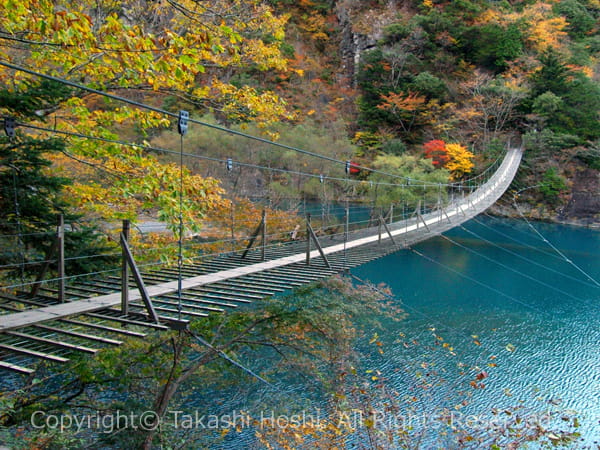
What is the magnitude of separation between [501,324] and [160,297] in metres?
6.17

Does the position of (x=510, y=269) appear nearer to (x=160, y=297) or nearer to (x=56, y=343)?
(x=160, y=297)

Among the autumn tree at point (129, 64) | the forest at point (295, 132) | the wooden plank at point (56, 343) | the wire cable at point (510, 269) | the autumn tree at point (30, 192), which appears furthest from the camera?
the wire cable at point (510, 269)

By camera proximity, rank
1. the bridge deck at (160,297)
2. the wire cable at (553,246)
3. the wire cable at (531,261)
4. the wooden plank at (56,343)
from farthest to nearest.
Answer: the wire cable at (553,246)
the wire cable at (531,261)
the bridge deck at (160,297)
the wooden plank at (56,343)

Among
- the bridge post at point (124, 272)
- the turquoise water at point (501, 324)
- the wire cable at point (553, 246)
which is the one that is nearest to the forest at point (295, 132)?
the wire cable at point (553, 246)

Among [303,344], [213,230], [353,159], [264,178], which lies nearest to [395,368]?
[303,344]

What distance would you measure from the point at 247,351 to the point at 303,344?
845 mm

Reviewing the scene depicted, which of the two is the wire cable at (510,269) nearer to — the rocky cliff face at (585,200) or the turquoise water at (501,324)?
the turquoise water at (501,324)

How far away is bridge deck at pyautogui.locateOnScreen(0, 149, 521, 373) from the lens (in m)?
1.80

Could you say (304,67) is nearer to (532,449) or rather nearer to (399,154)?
(399,154)

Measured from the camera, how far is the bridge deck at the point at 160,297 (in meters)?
1.80

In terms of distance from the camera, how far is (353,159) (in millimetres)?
13461

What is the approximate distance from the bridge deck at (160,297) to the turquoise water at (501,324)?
168 cm

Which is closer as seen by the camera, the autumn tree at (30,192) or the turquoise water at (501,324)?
the autumn tree at (30,192)

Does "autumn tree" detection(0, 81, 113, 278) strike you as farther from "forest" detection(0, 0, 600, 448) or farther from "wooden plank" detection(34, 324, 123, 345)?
"wooden plank" detection(34, 324, 123, 345)
